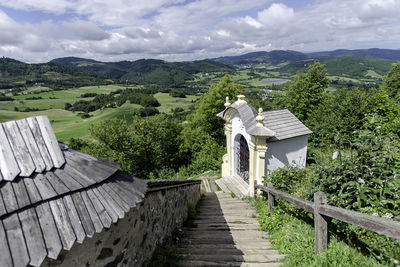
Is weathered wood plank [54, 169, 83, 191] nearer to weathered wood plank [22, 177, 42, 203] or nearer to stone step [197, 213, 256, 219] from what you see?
weathered wood plank [22, 177, 42, 203]

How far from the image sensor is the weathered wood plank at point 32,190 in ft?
5.86

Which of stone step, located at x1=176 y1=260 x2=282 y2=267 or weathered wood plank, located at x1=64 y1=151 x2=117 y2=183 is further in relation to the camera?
stone step, located at x1=176 y1=260 x2=282 y2=267

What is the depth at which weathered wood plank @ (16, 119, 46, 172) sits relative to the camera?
199 cm

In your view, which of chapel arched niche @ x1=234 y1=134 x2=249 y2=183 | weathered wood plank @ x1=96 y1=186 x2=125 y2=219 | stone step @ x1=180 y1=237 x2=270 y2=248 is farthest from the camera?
chapel arched niche @ x1=234 y1=134 x2=249 y2=183

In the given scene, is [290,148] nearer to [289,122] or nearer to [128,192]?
[289,122]

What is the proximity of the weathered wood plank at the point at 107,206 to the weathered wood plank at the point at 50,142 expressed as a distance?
0.45 m

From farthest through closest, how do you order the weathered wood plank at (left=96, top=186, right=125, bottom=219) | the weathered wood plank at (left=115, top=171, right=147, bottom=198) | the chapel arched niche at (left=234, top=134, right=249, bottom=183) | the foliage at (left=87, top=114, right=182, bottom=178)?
the foliage at (left=87, top=114, right=182, bottom=178)
the chapel arched niche at (left=234, top=134, right=249, bottom=183)
the weathered wood plank at (left=115, top=171, right=147, bottom=198)
the weathered wood plank at (left=96, top=186, right=125, bottom=219)

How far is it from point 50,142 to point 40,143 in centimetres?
8

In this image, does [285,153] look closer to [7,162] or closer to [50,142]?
[50,142]

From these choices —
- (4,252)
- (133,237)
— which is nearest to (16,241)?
(4,252)

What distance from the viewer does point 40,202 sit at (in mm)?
1824

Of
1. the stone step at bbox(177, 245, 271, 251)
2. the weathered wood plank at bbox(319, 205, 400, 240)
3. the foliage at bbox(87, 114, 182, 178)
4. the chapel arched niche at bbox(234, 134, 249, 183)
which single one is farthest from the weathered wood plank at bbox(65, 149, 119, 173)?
the foliage at bbox(87, 114, 182, 178)

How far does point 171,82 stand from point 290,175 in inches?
6929

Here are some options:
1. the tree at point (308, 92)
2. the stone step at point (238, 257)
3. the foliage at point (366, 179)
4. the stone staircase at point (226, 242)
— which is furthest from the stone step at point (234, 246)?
the tree at point (308, 92)
